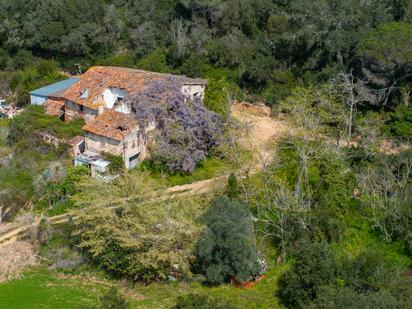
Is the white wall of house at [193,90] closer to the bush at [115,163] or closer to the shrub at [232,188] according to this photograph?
the bush at [115,163]

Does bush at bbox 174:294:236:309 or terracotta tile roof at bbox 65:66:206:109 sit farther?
terracotta tile roof at bbox 65:66:206:109

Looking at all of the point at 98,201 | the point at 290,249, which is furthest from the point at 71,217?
the point at 290,249

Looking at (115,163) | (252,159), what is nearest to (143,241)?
(115,163)

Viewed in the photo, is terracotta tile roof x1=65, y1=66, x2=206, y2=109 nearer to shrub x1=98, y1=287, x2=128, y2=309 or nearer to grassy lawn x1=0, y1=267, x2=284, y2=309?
grassy lawn x1=0, y1=267, x2=284, y2=309

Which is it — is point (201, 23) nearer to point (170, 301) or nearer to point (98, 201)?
point (98, 201)

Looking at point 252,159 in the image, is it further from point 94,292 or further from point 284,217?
point 94,292

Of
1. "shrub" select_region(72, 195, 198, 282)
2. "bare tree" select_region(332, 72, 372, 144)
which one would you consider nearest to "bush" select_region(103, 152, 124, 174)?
"shrub" select_region(72, 195, 198, 282)

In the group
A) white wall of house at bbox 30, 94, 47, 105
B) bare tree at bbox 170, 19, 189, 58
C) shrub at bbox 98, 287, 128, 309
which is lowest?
white wall of house at bbox 30, 94, 47, 105
